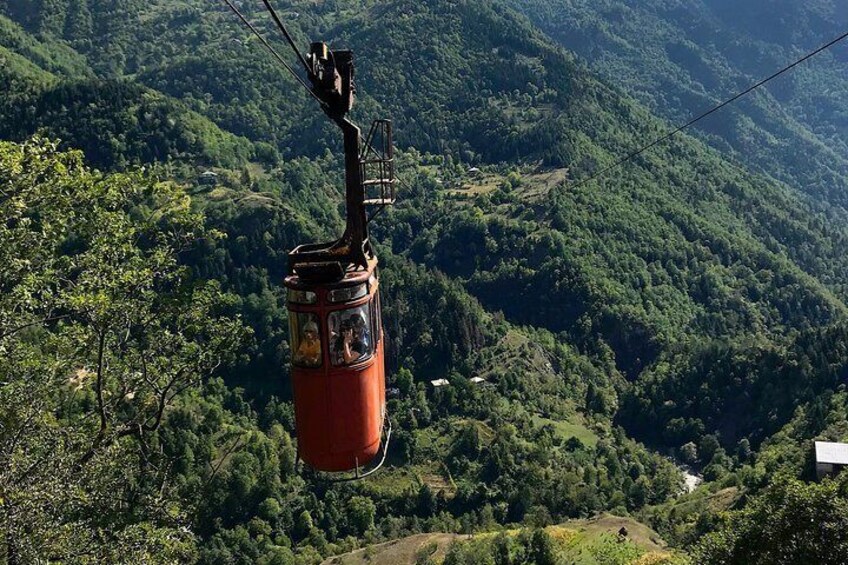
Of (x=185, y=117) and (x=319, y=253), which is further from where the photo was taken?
(x=185, y=117)

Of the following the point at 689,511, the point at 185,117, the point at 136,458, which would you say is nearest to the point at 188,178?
the point at 185,117

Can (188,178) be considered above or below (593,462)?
above

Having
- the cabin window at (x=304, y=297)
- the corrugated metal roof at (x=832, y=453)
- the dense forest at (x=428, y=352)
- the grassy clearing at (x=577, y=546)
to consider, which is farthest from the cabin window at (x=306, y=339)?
the corrugated metal roof at (x=832, y=453)

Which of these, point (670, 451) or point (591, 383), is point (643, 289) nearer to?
point (591, 383)

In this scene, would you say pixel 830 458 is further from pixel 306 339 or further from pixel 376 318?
pixel 306 339

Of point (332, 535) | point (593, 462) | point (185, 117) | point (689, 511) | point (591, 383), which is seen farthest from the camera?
point (185, 117)

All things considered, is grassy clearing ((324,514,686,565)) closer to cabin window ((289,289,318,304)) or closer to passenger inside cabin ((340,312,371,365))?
passenger inside cabin ((340,312,371,365))
